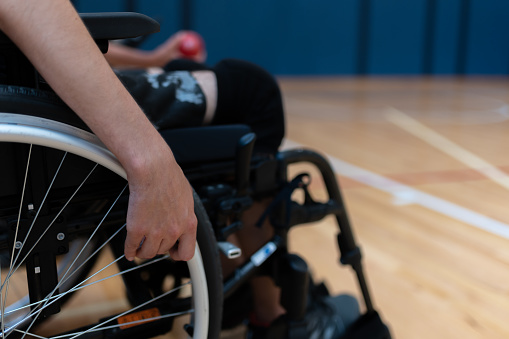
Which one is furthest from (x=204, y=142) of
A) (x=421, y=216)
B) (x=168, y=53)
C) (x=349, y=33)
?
(x=349, y=33)

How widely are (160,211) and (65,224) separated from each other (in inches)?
4.9

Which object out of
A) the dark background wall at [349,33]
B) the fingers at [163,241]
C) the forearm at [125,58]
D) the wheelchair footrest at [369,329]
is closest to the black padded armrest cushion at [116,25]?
the fingers at [163,241]

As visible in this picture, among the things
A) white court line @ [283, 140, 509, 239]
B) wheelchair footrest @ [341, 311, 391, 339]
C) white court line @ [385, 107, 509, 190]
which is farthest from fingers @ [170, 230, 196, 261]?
white court line @ [385, 107, 509, 190]

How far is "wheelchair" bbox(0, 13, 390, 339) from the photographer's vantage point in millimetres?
582

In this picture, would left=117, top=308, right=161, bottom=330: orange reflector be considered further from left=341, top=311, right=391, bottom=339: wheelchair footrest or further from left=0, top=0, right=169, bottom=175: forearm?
left=341, top=311, right=391, bottom=339: wheelchair footrest

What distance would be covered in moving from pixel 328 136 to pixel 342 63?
4.09m

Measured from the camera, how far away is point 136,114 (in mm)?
568

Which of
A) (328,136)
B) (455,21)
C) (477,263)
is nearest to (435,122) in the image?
(328,136)

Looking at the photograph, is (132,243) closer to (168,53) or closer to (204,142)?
(204,142)

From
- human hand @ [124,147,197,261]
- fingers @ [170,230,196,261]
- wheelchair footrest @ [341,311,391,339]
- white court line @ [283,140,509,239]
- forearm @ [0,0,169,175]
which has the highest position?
forearm @ [0,0,169,175]

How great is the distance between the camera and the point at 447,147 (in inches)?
120

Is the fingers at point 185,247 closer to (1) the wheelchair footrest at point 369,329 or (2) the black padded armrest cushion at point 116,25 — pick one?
(2) the black padded armrest cushion at point 116,25

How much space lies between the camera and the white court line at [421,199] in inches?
69.4

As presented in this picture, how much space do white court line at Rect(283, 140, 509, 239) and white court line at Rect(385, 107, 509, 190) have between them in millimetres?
431
